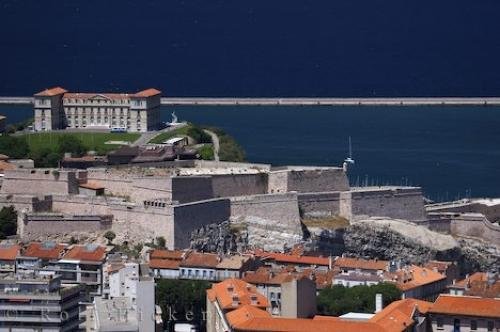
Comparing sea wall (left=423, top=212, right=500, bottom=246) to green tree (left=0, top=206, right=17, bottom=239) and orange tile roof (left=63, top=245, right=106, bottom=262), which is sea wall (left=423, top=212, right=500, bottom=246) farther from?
orange tile roof (left=63, top=245, right=106, bottom=262)

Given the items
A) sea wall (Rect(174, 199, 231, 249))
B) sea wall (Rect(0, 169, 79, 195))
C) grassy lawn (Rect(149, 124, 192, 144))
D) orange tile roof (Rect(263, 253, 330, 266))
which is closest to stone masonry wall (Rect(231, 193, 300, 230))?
sea wall (Rect(174, 199, 231, 249))

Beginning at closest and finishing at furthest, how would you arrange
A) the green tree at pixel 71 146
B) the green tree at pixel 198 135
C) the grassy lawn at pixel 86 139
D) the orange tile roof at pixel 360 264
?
the orange tile roof at pixel 360 264 < the green tree at pixel 71 146 < the grassy lawn at pixel 86 139 < the green tree at pixel 198 135

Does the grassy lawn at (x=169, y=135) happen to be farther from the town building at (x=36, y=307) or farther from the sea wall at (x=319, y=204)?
the town building at (x=36, y=307)

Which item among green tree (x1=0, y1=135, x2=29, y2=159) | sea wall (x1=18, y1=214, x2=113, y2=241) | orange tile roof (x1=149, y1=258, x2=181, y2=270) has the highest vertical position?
green tree (x1=0, y1=135, x2=29, y2=159)

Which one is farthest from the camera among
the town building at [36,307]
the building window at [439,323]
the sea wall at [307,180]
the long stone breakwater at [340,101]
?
the long stone breakwater at [340,101]

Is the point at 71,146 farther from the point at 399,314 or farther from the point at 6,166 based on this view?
the point at 399,314

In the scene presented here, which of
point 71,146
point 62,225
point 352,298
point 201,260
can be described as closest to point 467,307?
point 352,298

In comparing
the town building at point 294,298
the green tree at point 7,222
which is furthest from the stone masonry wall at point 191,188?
the town building at point 294,298
